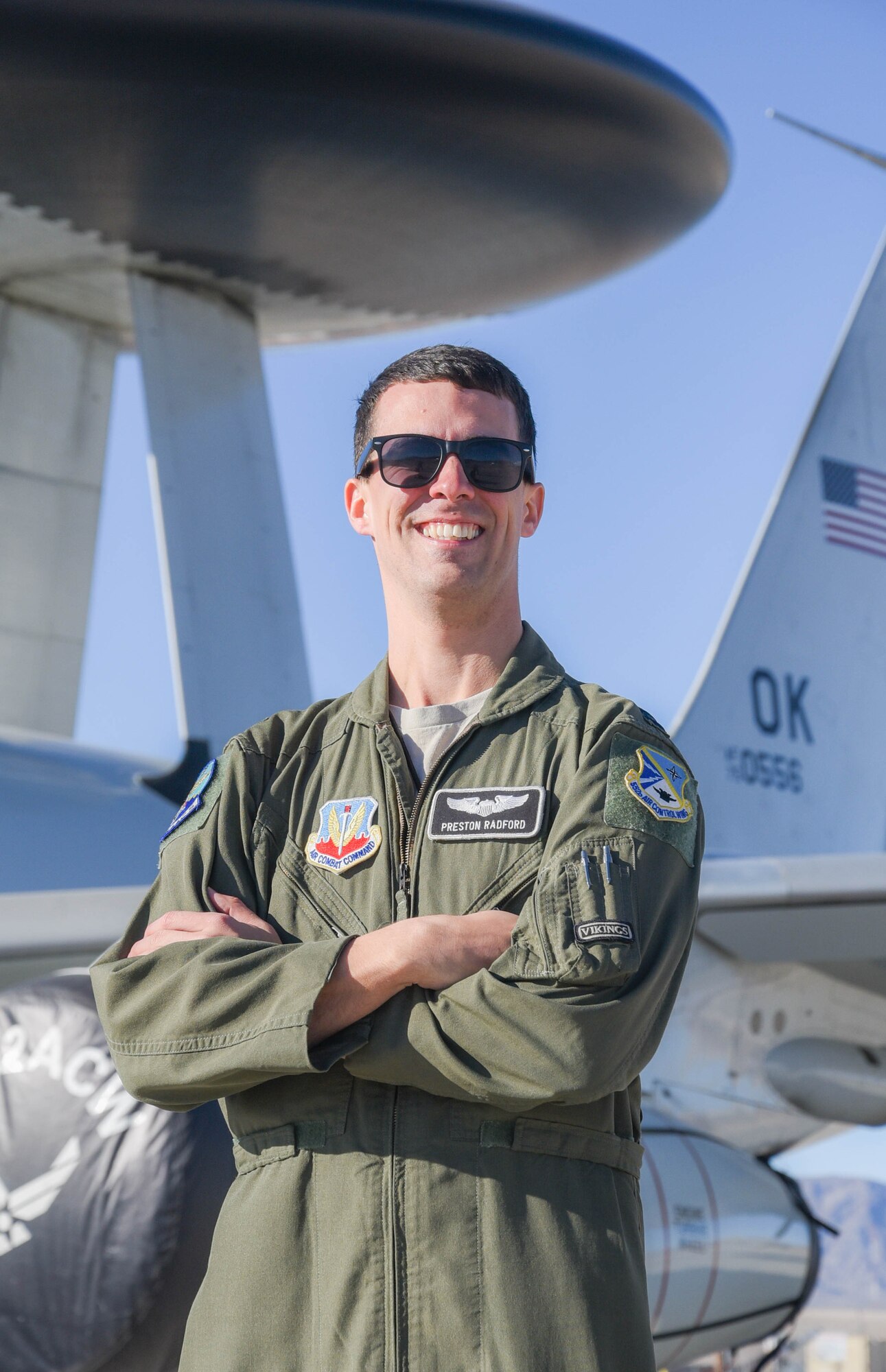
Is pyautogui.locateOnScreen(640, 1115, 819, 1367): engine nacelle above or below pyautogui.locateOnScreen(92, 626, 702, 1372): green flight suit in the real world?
below

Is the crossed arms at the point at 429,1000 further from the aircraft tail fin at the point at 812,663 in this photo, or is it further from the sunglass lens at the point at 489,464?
the aircraft tail fin at the point at 812,663

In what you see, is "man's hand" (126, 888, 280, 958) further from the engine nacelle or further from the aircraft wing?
the aircraft wing

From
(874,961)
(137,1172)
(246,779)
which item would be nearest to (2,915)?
(137,1172)

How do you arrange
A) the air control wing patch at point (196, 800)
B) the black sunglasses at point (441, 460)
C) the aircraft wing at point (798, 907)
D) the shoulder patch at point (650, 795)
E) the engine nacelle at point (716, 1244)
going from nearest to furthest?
the shoulder patch at point (650, 795)
the black sunglasses at point (441, 460)
the air control wing patch at point (196, 800)
the engine nacelle at point (716, 1244)
the aircraft wing at point (798, 907)

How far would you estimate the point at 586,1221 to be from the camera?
5.81ft

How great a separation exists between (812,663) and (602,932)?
925cm

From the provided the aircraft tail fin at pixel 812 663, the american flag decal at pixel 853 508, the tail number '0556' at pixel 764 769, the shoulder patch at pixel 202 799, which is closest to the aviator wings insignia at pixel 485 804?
→ the shoulder patch at pixel 202 799

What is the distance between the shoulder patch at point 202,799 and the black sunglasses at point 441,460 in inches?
20.2

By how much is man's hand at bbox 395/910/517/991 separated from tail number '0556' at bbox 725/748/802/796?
8545 millimetres

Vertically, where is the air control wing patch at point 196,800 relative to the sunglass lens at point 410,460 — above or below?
below

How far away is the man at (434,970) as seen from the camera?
68.0 inches

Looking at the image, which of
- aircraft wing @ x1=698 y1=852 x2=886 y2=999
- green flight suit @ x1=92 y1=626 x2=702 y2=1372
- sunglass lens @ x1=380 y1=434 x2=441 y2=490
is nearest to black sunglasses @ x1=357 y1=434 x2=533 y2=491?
sunglass lens @ x1=380 y1=434 x2=441 y2=490

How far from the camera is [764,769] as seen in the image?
10.3m

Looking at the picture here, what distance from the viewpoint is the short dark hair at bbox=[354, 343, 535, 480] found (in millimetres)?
2092
